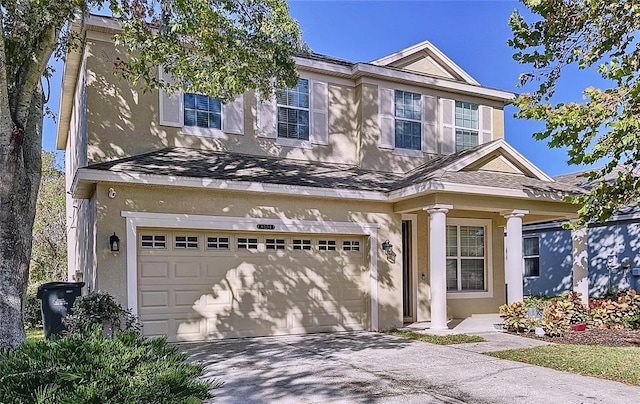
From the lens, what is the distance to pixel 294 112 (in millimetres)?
12039

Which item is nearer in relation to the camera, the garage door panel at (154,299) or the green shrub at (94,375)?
the green shrub at (94,375)

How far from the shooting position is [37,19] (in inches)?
263

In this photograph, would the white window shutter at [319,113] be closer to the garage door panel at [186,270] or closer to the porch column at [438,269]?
the porch column at [438,269]

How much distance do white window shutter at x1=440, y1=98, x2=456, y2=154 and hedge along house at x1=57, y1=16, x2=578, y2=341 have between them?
1.6 inches

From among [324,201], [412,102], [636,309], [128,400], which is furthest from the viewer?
[412,102]

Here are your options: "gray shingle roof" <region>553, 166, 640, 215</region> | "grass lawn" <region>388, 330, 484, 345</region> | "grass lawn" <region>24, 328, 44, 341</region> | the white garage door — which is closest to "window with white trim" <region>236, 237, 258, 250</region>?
the white garage door

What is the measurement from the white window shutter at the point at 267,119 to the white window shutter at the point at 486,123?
6.16 metres

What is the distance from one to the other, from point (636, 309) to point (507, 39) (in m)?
6.99

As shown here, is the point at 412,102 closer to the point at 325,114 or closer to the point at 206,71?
the point at 325,114

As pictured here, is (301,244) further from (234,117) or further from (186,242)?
(234,117)

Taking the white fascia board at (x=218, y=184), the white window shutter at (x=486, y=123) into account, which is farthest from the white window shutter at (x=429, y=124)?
the white fascia board at (x=218, y=184)

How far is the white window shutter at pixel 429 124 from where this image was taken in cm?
1325

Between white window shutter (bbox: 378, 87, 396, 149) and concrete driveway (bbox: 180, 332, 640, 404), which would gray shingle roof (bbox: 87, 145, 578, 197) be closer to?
white window shutter (bbox: 378, 87, 396, 149)

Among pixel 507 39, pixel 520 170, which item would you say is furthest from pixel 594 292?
pixel 507 39
